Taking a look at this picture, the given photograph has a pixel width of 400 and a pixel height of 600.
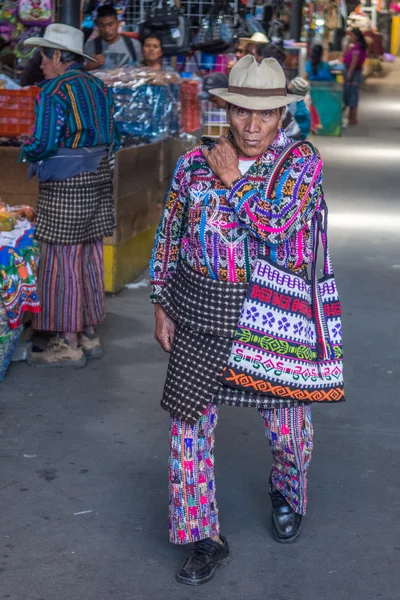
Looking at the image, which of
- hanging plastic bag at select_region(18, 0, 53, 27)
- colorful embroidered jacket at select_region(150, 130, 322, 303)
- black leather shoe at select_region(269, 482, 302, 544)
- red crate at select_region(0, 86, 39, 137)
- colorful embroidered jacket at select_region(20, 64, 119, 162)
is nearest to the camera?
colorful embroidered jacket at select_region(150, 130, 322, 303)

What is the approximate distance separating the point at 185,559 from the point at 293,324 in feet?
3.23

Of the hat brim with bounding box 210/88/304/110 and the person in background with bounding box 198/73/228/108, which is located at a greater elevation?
the hat brim with bounding box 210/88/304/110

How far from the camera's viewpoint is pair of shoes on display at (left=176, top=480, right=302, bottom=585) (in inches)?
147

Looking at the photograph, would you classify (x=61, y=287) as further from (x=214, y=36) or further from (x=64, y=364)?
(x=214, y=36)

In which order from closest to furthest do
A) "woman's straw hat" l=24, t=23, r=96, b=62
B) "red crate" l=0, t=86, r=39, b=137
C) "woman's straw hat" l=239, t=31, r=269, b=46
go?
1. "woman's straw hat" l=24, t=23, r=96, b=62
2. "red crate" l=0, t=86, r=39, b=137
3. "woman's straw hat" l=239, t=31, r=269, b=46

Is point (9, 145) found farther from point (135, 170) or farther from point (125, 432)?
point (125, 432)

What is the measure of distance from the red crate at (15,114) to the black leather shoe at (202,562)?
15.2 ft

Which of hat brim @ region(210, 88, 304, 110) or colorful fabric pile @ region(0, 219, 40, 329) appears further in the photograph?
colorful fabric pile @ region(0, 219, 40, 329)

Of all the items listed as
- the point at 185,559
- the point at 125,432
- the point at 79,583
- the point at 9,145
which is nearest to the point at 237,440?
the point at 125,432

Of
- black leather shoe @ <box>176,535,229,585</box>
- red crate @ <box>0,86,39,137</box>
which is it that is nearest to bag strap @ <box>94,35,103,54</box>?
red crate @ <box>0,86,39,137</box>

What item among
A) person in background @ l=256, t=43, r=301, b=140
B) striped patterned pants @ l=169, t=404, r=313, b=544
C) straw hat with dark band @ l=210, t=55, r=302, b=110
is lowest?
striped patterned pants @ l=169, t=404, r=313, b=544

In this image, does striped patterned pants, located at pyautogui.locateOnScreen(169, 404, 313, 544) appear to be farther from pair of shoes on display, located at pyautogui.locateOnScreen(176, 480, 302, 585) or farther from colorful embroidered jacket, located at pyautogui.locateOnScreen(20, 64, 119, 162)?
colorful embroidered jacket, located at pyautogui.locateOnScreen(20, 64, 119, 162)

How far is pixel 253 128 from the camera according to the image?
11.6 ft

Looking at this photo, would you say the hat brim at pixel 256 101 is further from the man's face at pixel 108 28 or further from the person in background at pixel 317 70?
the person in background at pixel 317 70
